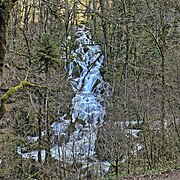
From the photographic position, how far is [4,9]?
436 centimetres

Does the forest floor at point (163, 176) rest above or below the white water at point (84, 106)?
below

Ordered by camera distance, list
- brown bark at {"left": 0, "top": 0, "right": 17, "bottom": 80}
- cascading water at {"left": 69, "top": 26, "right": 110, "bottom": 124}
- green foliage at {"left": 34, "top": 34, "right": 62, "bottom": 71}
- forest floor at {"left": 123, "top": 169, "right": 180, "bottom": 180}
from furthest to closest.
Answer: cascading water at {"left": 69, "top": 26, "right": 110, "bottom": 124} → green foliage at {"left": 34, "top": 34, "right": 62, "bottom": 71} → forest floor at {"left": 123, "top": 169, "right": 180, "bottom": 180} → brown bark at {"left": 0, "top": 0, "right": 17, "bottom": 80}

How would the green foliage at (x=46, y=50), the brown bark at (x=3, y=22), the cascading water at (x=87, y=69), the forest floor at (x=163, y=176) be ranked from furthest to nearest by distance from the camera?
the cascading water at (x=87, y=69) < the green foliage at (x=46, y=50) < the forest floor at (x=163, y=176) < the brown bark at (x=3, y=22)

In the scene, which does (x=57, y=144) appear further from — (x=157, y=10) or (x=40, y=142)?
(x=157, y=10)

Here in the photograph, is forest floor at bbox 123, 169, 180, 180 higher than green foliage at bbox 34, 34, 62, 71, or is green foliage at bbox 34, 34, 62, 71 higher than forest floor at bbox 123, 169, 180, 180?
green foliage at bbox 34, 34, 62, 71

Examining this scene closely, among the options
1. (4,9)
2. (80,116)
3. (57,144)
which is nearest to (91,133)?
(57,144)

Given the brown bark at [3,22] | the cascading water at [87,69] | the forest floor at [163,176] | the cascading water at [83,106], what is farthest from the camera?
the cascading water at [87,69]

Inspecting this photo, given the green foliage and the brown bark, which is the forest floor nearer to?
the green foliage

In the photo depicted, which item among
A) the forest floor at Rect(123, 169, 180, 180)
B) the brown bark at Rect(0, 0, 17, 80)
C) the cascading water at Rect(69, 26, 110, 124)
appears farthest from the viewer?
the cascading water at Rect(69, 26, 110, 124)

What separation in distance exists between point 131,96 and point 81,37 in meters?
14.5

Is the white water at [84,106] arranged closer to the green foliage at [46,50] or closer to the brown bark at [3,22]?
the green foliage at [46,50]

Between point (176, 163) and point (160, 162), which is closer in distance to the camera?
point (176, 163)

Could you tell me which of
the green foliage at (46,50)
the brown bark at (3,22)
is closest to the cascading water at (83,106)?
the green foliage at (46,50)

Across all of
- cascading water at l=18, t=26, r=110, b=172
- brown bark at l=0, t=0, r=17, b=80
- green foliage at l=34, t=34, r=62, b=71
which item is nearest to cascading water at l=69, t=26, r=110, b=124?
cascading water at l=18, t=26, r=110, b=172
